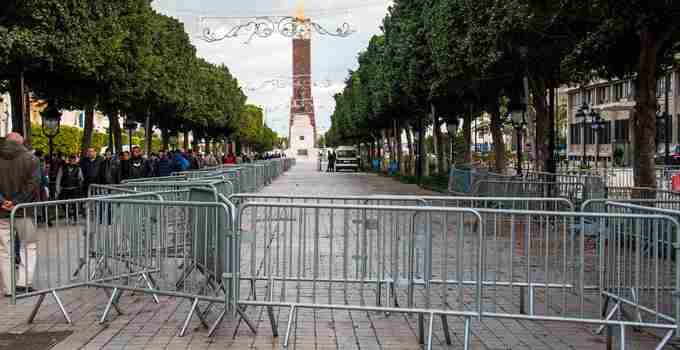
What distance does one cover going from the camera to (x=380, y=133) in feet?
253

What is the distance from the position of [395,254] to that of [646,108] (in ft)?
32.7

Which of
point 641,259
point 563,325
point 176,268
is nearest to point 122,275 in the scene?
point 176,268

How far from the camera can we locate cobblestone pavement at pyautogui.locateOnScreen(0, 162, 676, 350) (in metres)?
A: 7.28

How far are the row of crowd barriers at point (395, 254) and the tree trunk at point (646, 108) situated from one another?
25.0ft

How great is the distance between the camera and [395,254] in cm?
768

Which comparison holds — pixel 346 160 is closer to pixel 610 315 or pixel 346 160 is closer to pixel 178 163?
pixel 178 163

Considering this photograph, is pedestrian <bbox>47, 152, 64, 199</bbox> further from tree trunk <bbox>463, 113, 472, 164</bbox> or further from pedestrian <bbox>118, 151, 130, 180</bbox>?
tree trunk <bbox>463, 113, 472, 164</bbox>

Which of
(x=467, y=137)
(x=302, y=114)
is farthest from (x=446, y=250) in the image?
(x=302, y=114)

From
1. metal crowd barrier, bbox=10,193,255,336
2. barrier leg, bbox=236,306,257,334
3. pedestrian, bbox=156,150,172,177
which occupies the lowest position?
barrier leg, bbox=236,306,257,334

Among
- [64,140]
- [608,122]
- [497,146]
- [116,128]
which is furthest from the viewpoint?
[608,122]

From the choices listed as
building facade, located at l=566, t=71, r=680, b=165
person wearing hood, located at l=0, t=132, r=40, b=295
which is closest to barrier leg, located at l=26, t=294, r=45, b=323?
person wearing hood, located at l=0, t=132, r=40, b=295

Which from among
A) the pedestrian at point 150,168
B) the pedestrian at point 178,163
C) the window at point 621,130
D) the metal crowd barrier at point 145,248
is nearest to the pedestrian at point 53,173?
the pedestrian at point 178,163

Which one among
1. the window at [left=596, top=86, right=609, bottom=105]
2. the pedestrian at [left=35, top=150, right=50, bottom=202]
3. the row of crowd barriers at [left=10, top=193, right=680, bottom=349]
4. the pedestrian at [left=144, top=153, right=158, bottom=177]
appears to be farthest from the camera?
the window at [left=596, top=86, right=609, bottom=105]

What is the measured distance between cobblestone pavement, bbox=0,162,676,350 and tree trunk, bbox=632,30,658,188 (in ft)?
26.9
